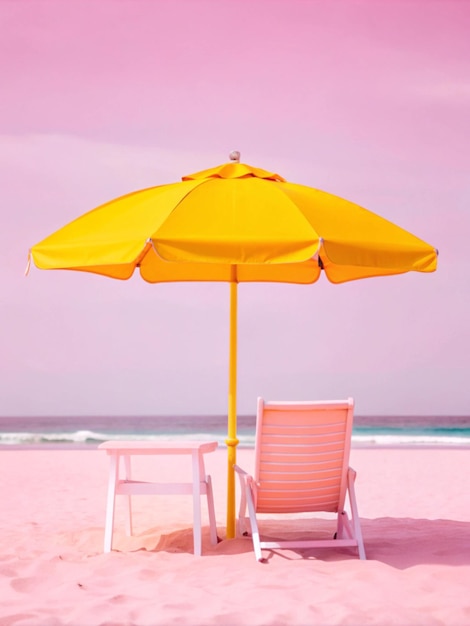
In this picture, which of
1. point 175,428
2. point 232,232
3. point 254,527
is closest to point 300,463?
point 254,527

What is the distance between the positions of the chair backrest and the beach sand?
1.13 feet

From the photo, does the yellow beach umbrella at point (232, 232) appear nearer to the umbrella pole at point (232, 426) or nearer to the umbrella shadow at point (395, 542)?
the umbrella pole at point (232, 426)

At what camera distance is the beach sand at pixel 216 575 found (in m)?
3.48

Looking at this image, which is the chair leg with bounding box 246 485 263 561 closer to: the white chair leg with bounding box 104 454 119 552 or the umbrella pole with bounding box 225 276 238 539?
the umbrella pole with bounding box 225 276 238 539

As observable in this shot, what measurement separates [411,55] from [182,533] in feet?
62.3

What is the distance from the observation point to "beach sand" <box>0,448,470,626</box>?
3.48 metres

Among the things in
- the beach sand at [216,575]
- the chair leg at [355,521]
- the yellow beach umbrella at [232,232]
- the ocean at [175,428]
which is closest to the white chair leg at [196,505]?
the beach sand at [216,575]

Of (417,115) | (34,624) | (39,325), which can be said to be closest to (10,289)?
(39,325)

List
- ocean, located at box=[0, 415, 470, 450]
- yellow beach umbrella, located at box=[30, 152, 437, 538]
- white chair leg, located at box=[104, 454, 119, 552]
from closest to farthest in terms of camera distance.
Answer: yellow beach umbrella, located at box=[30, 152, 437, 538] < white chair leg, located at box=[104, 454, 119, 552] < ocean, located at box=[0, 415, 470, 450]

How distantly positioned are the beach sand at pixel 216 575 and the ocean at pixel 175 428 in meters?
18.5

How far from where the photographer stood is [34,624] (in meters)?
3.35

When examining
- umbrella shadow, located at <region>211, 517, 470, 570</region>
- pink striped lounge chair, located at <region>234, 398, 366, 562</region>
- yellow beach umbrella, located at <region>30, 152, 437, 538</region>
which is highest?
yellow beach umbrella, located at <region>30, 152, 437, 538</region>

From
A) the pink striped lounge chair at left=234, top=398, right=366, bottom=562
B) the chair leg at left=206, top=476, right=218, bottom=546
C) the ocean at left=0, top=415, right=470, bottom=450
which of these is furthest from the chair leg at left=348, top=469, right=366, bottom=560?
the ocean at left=0, top=415, right=470, bottom=450

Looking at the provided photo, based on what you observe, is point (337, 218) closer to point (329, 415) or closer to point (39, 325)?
point (329, 415)
